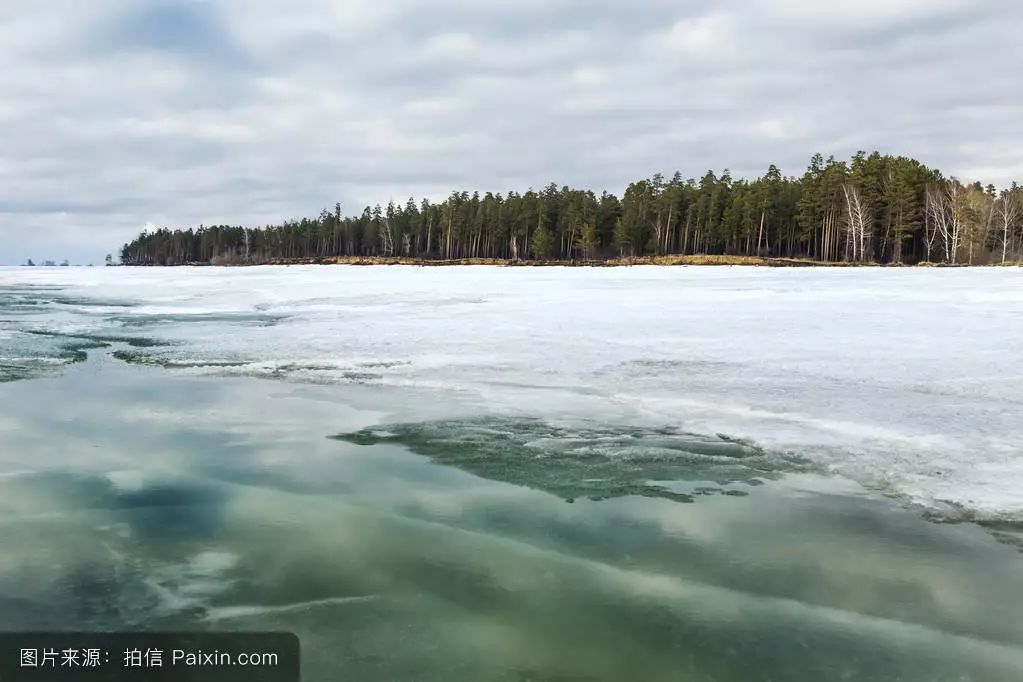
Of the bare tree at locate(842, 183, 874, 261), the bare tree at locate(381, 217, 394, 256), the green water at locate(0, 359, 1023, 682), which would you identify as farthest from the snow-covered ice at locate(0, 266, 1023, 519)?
the bare tree at locate(381, 217, 394, 256)

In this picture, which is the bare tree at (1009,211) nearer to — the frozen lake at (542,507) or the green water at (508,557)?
the frozen lake at (542,507)

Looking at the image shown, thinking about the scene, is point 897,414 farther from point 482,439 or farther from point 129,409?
point 129,409

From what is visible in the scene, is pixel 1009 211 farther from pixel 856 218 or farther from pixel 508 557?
pixel 508 557

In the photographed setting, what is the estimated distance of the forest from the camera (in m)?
64.1

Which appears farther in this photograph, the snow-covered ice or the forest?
the forest

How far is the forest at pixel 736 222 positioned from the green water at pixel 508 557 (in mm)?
57831

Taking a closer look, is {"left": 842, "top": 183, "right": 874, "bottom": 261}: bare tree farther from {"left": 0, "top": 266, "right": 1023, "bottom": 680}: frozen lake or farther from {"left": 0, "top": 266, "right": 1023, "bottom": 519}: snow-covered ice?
{"left": 0, "top": 266, "right": 1023, "bottom": 680}: frozen lake

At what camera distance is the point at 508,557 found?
12.3 feet

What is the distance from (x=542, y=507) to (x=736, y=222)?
247 ft

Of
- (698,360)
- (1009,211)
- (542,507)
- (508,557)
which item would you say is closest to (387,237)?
(1009,211)

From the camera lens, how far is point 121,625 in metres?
3.01

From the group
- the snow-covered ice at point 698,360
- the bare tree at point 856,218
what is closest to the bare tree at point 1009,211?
the bare tree at point 856,218

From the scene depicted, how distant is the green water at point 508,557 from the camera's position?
2.92 meters

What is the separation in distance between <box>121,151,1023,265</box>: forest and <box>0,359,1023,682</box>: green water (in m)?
57.8
